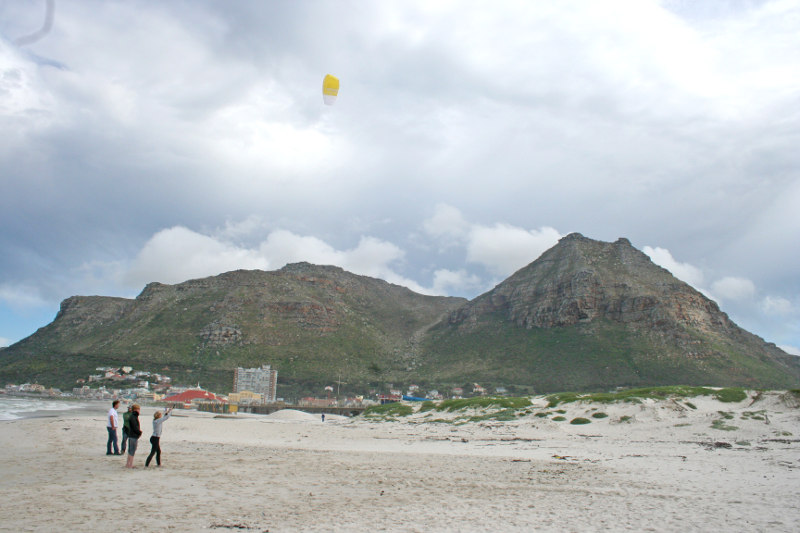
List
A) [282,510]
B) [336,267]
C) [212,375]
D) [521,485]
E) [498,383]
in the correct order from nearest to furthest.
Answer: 1. [282,510]
2. [521,485]
3. [498,383]
4. [212,375]
5. [336,267]

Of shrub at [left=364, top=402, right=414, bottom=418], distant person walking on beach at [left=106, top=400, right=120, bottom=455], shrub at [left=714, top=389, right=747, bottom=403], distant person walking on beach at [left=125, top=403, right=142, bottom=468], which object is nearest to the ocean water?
shrub at [left=364, top=402, right=414, bottom=418]

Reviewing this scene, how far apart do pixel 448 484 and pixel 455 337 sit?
349ft

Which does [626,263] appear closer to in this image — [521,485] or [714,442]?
[714,442]

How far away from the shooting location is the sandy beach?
21.6ft

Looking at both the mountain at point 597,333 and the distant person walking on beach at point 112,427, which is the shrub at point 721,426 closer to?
the distant person walking on beach at point 112,427

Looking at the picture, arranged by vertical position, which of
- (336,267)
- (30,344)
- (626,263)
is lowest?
(30,344)

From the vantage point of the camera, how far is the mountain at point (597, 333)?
74562 millimetres

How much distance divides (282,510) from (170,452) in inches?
400

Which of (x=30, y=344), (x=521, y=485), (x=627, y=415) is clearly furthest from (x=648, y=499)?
(x=30, y=344)

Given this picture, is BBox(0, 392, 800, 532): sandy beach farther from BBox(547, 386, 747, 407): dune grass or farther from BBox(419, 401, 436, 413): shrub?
BBox(419, 401, 436, 413): shrub

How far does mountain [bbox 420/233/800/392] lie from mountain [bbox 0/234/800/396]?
0.32 metres

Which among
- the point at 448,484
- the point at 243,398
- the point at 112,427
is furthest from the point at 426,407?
the point at 243,398

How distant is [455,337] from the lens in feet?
375

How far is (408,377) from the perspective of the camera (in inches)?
3844
